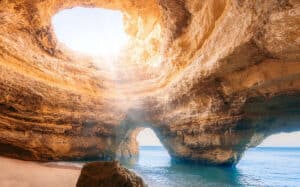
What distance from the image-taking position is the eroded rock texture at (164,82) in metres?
7.29

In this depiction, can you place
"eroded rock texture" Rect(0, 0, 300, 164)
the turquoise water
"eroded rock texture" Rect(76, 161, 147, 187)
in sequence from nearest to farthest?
"eroded rock texture" Rect(76, 161, 147, 187) < "eroded rock texture" Rect(0, 0, 300, 164) < the turquoise water

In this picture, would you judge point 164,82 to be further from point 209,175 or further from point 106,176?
point 106,176

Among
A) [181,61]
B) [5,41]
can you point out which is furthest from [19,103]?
[181,61]

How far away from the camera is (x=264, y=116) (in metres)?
9.79

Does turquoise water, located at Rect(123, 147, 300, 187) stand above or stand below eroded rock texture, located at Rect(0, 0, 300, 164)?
below

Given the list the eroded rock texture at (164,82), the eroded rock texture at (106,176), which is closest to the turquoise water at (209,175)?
the eroded rock texture at (164,82)

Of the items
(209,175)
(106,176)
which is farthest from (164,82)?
(106,176)

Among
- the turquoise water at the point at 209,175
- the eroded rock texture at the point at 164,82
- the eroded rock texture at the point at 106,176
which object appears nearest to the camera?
the eroded rock texture at the point at 106,176

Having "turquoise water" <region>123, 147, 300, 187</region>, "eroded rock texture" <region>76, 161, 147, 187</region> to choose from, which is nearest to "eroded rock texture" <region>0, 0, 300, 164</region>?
"turquoise water" <region>123, 147, 300, 187</region>

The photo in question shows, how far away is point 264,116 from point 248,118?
60 centimetres

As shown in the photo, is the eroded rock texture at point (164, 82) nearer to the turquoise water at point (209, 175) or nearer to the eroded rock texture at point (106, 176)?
the turquoise water at point (209, 175)

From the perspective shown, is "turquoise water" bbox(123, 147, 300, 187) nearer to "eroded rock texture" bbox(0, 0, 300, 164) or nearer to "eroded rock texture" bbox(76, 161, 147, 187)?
"eroded rock texture" bbox(0, 0, 300, 164)

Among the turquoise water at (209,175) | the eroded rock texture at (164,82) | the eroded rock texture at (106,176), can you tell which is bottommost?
the turquoise water at (209,175)

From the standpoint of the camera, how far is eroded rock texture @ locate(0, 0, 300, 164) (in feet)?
23.9
